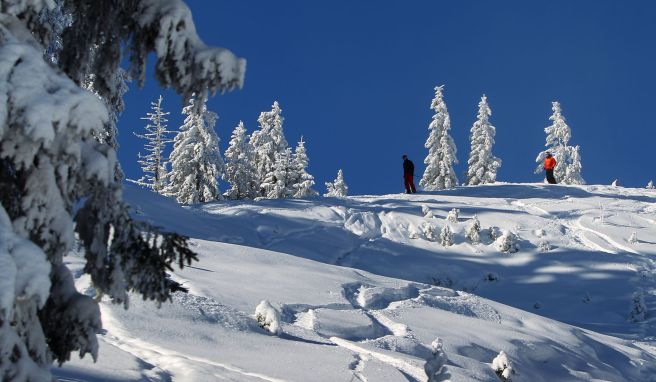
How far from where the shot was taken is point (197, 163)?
41656mm

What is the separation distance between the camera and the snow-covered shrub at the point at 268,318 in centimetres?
805

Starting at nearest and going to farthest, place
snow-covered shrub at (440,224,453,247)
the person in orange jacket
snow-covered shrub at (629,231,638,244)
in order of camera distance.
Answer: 1. snow-covered shrub at (440,224,453,247)
2. snow-covered shrub at (629,231,638,244)
3. the person in orange jacket

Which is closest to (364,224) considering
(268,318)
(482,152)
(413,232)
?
(413,232)

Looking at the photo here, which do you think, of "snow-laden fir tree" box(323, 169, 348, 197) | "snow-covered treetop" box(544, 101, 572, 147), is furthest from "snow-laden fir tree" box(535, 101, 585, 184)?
"snow-laden fir tree" box(323, 169, 348, 197)

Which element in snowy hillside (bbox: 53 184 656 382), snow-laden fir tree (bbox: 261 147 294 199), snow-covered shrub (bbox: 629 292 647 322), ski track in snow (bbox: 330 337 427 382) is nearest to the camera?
snowy hillside (bbox: 53 184 656 382)

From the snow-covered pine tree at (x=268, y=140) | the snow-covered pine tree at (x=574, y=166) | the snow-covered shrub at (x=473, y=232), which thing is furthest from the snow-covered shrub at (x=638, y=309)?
the snow-covered pine tree at (x=574, y=166)

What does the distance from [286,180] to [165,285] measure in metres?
41.2

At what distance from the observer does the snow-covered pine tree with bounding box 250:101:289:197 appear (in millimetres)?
48688

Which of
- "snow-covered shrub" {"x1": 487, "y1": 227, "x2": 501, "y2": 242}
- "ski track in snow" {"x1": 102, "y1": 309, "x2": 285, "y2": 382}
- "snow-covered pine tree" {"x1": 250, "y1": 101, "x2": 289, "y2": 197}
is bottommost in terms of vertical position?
"ski track in snow" {"x1": 102, "y1": 309, "x2": 285, "y2": 382}

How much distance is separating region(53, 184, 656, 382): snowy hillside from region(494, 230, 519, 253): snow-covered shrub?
0.08 meters

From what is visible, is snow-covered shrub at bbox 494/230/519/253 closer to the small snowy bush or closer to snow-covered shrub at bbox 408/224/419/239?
the small snowy bush

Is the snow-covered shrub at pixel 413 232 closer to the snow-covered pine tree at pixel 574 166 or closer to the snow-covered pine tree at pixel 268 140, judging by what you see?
the snow-covered pine tree at pixel 268 140

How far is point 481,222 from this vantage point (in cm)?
2172

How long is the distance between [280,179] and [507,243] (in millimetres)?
26885
